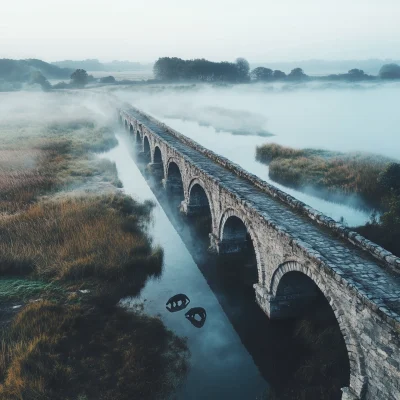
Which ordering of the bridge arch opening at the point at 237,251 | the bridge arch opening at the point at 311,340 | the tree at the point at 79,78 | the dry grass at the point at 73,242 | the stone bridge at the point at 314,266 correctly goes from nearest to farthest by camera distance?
the stone bridge at the point at 314,266, the bridge arch opening at the point at 311,340, the dry grass at the point at 73,242, the bridge arch opening at the point at 237,251, the tree at the point at 79,78

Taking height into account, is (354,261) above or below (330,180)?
above

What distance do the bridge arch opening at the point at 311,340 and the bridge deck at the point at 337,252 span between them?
1.15 metres

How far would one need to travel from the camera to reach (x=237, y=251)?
1553cm

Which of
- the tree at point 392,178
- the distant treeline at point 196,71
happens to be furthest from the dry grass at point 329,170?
the distant treeline at point 196,71

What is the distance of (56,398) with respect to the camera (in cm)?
833

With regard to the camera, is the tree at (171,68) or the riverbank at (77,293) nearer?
the riverbank at (77,293)

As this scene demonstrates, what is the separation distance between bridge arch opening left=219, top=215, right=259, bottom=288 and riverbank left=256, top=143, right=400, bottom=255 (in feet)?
16.7

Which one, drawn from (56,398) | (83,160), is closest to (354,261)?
(56,398)

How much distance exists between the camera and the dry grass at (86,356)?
859 centimetres

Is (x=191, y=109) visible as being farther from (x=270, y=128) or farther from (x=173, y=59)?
(x=173, y=59)

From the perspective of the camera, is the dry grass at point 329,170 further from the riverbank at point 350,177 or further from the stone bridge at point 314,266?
the stone bridge at point 314,266

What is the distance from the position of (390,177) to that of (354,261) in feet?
42.1

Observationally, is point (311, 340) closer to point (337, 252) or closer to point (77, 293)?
point (337, 252)

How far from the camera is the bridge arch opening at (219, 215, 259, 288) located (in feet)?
47.1
